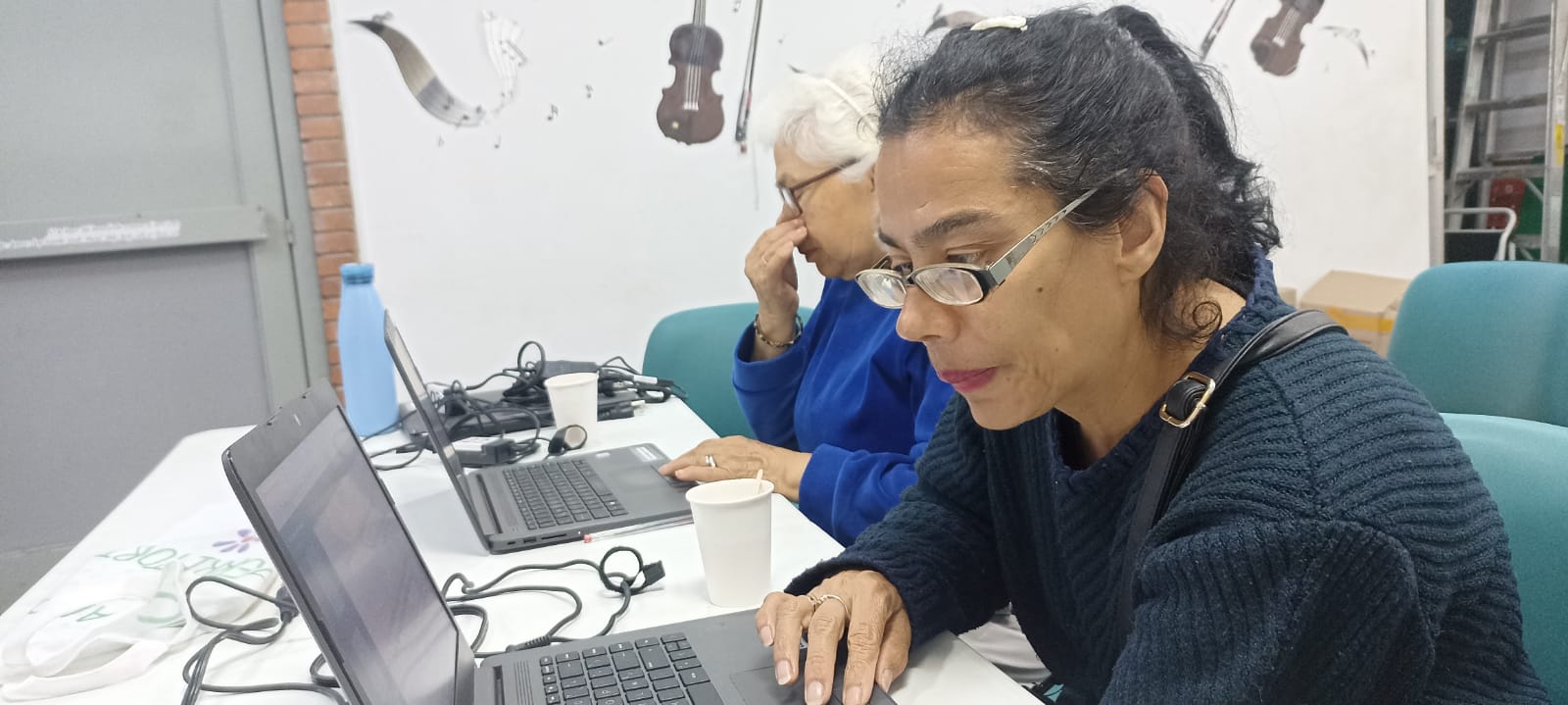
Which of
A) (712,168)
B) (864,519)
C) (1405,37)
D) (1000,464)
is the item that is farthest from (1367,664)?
(1405,37)

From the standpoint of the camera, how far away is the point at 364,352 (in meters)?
1.86

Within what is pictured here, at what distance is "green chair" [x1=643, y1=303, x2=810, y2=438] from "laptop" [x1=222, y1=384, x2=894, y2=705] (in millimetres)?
1430

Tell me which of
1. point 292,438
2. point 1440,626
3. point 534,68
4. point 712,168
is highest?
point 534,68

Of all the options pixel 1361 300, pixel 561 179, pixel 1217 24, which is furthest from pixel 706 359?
pixel 1361 300

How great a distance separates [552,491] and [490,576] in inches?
11.9

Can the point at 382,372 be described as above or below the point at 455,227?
below

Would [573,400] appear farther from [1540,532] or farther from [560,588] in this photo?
[1540,532]

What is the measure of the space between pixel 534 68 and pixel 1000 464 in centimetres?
241

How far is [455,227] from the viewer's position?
3.05 m

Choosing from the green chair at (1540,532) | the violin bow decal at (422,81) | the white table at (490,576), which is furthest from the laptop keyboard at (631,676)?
the violin bow decal at (422,81)

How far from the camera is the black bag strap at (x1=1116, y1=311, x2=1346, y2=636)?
79cm

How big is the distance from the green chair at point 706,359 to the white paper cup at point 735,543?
132 centimetres

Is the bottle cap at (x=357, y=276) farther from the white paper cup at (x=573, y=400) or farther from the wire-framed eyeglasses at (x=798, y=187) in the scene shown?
the wire-framed eyeglasses at (x=798, y=187)

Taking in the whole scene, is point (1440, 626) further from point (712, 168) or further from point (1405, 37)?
point (1405, 37)
